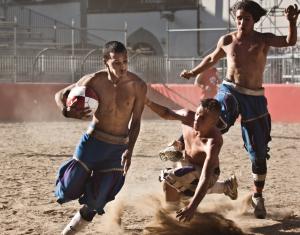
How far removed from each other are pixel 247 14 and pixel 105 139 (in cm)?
213

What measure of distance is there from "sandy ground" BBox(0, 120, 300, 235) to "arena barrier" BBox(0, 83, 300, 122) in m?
4.54

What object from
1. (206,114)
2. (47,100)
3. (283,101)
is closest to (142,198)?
(206,114)

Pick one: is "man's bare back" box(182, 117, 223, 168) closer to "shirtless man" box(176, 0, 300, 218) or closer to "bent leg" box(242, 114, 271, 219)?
"shirtless man" box(176, 0, 300, 218)

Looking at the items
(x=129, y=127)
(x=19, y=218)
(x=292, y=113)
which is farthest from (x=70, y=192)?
(x=292, y=113)

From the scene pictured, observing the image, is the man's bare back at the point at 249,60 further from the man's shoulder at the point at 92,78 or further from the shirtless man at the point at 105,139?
the man's shoulder at the point at 92,78

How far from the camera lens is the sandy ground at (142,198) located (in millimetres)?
6539

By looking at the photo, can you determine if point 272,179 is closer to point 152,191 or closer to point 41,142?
point 152,191

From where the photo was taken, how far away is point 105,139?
235 inches

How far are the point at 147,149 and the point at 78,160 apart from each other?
704 centimetres

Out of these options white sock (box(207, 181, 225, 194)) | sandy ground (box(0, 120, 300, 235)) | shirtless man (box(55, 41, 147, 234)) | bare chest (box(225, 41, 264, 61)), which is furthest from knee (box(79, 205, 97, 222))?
bare chest (box(225, 41, 264, 61))

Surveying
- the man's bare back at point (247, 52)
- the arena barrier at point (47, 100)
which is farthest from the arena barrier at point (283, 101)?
the man's bare back at point (247, 52)

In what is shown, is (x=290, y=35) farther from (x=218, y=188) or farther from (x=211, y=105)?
(x=218, y=188)

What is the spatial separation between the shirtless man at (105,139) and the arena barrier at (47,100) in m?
12.8

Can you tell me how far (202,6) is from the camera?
31.6m
